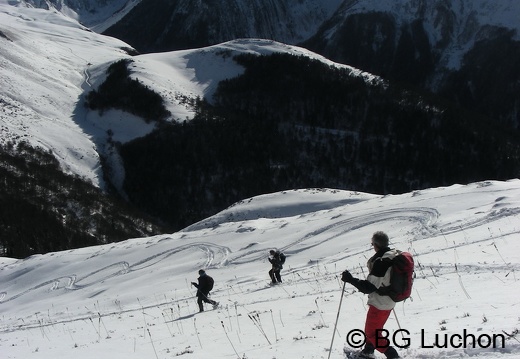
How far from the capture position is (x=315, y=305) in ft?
41.1

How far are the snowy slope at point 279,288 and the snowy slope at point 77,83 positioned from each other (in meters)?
56.8

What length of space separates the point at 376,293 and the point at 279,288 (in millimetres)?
10106

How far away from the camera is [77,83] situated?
11588 centimetres

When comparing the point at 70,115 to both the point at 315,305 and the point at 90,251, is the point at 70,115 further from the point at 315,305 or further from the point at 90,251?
the point at 315,305

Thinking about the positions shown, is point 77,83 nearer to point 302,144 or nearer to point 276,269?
point 302,144

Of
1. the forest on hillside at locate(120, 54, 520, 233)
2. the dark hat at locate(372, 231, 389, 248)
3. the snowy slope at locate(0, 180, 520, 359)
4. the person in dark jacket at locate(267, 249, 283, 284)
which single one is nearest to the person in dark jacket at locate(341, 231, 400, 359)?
the dark hat at locate(372, 231, 389, 248)

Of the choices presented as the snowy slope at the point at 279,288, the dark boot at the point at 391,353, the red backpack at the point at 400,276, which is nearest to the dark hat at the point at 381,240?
the red backpack at the point at 400,276

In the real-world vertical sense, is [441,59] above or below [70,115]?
above

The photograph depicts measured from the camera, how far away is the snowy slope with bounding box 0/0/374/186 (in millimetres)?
86812

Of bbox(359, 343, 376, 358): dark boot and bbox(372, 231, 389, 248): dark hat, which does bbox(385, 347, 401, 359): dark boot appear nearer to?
bbox(359, 343, 376, 358): dark boot

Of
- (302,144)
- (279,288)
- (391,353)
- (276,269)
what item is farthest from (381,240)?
(302,144)

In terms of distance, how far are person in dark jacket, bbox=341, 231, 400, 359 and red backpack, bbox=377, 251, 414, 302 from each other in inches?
3.2

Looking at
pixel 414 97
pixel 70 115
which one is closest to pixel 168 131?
pixel 70 115

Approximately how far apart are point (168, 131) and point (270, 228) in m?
70.9
